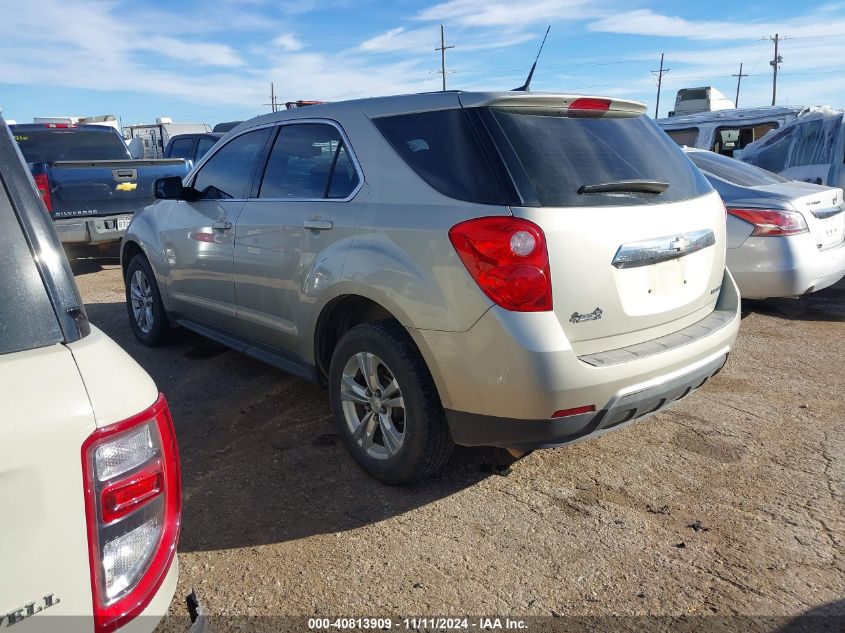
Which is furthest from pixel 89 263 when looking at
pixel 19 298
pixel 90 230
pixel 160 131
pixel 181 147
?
pixel 160 131

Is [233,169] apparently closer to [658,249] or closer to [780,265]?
[658,249]

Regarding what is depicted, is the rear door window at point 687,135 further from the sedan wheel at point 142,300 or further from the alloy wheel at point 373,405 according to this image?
the alloy wheel at point 373,405

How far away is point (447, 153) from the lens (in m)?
2.85

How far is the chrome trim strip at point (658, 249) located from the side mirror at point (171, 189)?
309 cm

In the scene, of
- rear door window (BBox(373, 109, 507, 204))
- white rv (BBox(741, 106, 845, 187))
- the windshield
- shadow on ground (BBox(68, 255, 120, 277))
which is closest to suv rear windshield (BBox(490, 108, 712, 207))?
rear door window (BBox(373, 109, 507, 204))

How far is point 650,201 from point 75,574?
100 inches

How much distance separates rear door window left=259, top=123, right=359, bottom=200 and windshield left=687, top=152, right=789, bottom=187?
13.4 ft

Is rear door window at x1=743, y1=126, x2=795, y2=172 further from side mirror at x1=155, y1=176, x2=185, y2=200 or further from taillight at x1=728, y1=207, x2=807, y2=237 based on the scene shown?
side mirror at x1=155, y1=176, x2=185, y2=200

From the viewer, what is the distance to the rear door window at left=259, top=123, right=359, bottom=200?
3369mm

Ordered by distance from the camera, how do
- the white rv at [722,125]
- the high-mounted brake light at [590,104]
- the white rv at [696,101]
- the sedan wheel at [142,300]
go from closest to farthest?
the high-mounted brake light at [590,104]
the sedan wheel at [142,300]
the white rv at [722,125]
the white rv at [696,101]

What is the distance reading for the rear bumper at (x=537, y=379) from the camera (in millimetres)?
2508

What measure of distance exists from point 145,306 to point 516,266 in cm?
400

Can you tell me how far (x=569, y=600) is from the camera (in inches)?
94.7

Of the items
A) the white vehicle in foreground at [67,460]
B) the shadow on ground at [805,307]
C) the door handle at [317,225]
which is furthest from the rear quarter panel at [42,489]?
the shadow on ground at [805,307]
